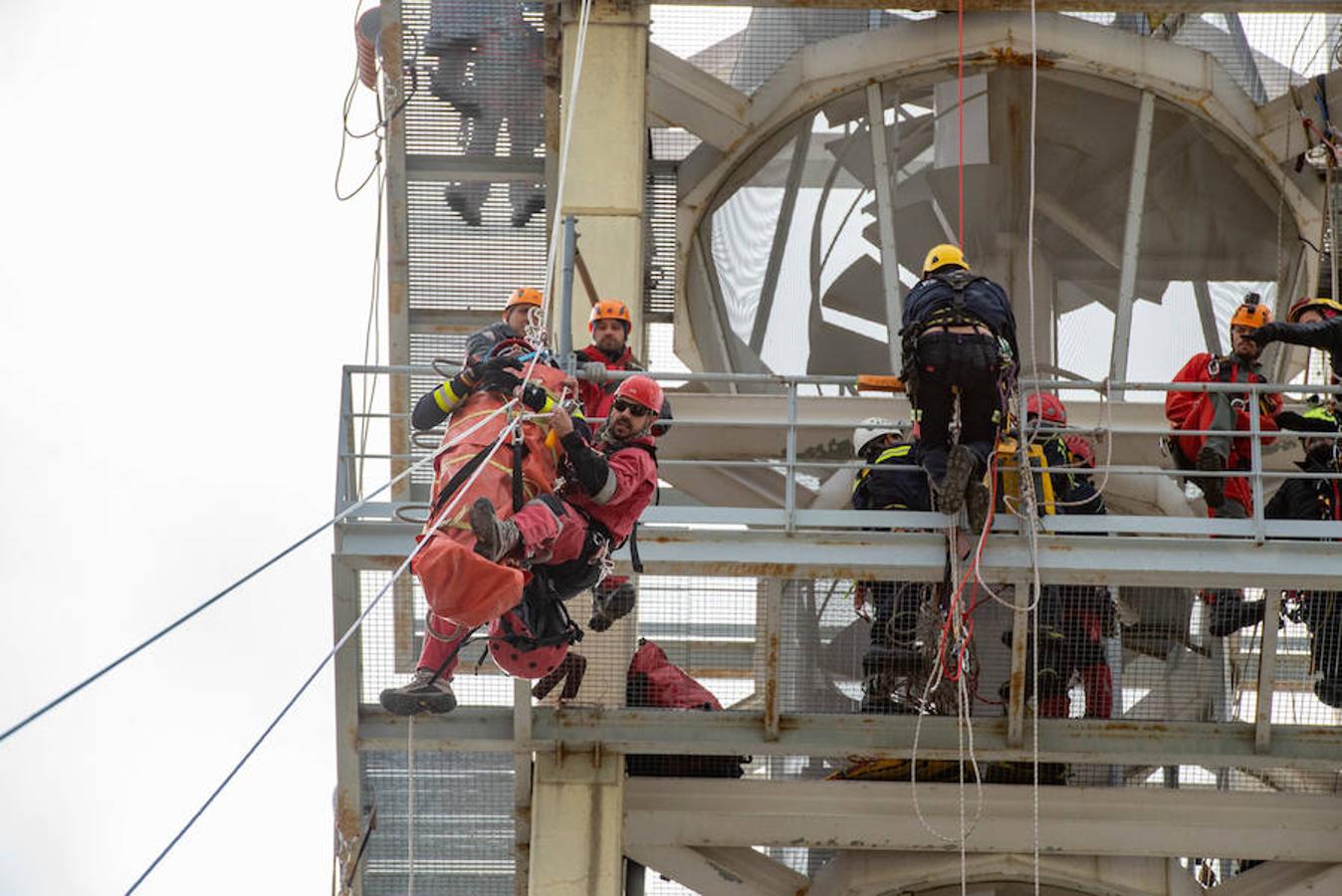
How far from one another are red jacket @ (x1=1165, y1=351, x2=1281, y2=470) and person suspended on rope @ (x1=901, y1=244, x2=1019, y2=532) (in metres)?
1.67

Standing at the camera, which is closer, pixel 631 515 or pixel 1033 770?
pixel 631 515

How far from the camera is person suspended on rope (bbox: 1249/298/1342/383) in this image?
13336 millimetres

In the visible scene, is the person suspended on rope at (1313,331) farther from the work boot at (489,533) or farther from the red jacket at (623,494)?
the work boot at (489,533)

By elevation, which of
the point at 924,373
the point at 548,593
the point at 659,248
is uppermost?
the point at 659,248

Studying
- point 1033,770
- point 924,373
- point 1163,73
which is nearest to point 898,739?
point 1033,770

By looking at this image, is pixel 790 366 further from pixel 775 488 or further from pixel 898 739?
pixel 898 739

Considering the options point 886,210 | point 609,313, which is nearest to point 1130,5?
point 886,210

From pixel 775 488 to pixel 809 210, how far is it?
6.61 ft

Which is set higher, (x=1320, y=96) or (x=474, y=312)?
(x=1320, y=96)

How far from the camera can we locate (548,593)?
36.9 ft

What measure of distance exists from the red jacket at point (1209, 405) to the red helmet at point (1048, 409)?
0.64 metres

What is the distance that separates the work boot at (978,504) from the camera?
12.4 metres

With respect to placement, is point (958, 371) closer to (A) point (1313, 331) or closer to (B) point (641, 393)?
(B) point (641, 393)

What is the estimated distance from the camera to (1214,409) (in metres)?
13.6
